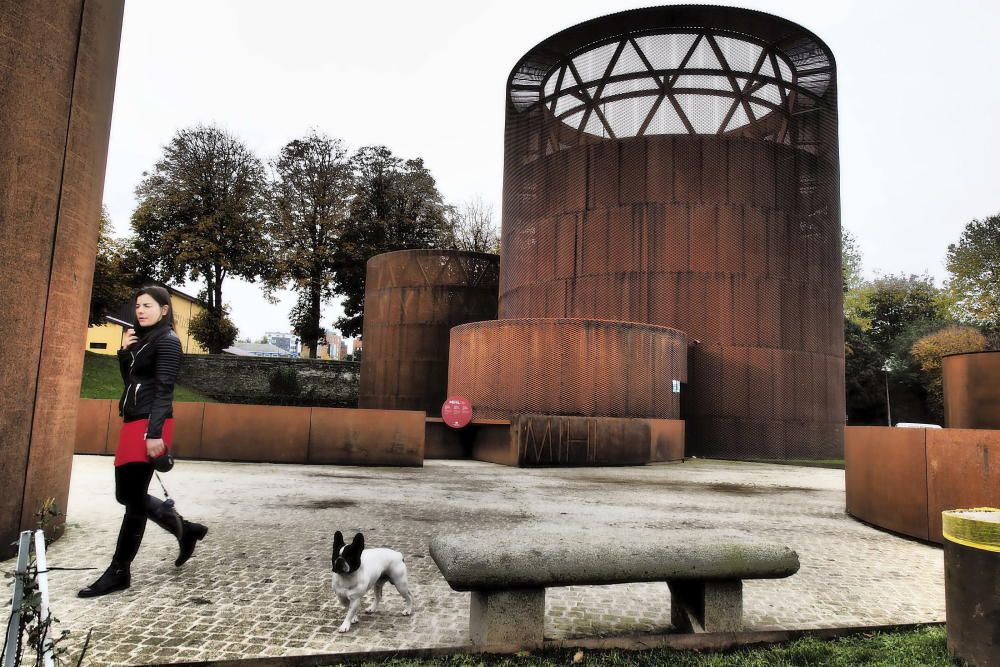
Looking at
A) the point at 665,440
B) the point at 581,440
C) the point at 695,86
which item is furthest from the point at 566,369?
the point at 695,86

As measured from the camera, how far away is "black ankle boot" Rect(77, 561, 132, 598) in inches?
153

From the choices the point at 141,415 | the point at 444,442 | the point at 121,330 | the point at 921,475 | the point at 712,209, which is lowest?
the point at 444,442

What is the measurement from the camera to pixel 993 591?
9.64 feet

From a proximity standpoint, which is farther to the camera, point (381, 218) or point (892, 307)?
point (892, 307)

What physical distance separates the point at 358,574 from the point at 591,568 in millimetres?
1305

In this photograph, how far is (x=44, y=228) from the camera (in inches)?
183

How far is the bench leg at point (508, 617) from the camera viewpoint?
326cm

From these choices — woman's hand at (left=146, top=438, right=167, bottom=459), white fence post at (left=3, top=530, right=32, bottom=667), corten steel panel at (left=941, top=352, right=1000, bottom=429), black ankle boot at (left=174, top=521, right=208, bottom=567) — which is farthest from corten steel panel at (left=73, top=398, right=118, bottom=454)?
corten steel panel at (left=941, top=352, right=1000, bottom=429)

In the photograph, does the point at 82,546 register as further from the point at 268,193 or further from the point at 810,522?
the point at 268,193

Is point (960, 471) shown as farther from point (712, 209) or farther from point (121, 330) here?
point (121, 330)

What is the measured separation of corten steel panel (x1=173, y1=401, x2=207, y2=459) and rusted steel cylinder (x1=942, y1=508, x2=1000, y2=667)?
1331 centimetres

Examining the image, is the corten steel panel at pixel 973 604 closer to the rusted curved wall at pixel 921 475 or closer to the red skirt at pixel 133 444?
the rusted curved wall at pixel 921 475

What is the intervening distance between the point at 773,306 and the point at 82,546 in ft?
69.4

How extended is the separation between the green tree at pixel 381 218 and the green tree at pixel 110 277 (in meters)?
11.5
